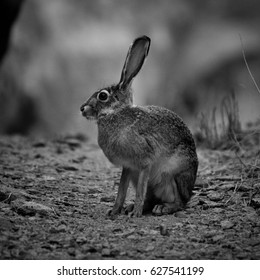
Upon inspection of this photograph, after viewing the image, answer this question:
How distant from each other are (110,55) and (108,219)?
737cm

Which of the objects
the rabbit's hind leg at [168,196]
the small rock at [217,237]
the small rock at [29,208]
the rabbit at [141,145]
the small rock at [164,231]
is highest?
the rabbit at [141,145]

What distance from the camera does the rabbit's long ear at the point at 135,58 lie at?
4.57m

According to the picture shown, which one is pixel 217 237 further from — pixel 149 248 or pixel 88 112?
pixel 88 112

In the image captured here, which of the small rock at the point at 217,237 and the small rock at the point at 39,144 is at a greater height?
the small rock at the point at 39,144

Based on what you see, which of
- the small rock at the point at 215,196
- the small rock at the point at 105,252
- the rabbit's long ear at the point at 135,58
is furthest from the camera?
the small rock at the point at 215,196

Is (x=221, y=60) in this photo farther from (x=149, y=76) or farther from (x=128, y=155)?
(x=128, y=155)

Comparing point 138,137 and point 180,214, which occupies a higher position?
point 138,137

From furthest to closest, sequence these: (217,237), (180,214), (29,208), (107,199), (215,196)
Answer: (107,199) < (215,196) < (180,214) < (29,208) < (217,237)

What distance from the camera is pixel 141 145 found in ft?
14.6

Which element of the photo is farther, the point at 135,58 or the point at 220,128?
the point at 220,128

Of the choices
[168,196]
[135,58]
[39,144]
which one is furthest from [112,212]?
[39,144]

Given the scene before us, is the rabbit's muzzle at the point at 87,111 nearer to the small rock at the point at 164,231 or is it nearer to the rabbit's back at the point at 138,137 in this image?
the rabbit's back at the point at 138,137

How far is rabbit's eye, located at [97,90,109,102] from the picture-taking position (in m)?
4.58

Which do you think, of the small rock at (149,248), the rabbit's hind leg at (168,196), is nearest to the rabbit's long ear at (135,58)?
the rabbit's hind leg at (168,196)
